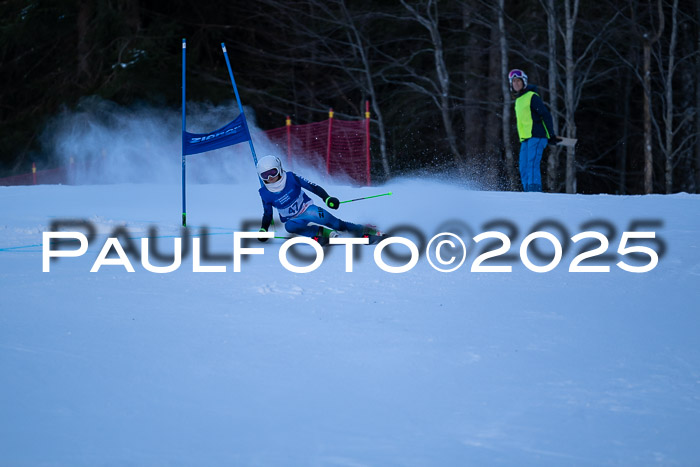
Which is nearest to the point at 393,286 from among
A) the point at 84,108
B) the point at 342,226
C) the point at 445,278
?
the point at 445,278

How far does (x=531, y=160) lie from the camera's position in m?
11.3

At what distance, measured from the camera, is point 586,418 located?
4414mm

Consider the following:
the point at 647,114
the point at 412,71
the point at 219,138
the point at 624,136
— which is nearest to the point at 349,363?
the point at 219,138

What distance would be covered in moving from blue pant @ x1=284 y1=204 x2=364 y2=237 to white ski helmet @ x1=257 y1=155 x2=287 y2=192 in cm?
39

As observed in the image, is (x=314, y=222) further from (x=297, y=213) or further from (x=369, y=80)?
(x=369, y=80)

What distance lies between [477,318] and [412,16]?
655 inches

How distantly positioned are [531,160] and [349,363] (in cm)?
696

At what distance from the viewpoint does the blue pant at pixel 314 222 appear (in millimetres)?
8938

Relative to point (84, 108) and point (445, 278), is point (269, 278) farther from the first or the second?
point (84, 108)

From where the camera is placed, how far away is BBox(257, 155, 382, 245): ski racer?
885 centimetres

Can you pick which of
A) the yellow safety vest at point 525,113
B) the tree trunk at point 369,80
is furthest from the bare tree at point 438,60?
the yellow safety vest at point 525,113

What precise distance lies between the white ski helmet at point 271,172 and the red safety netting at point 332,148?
6.53 metres

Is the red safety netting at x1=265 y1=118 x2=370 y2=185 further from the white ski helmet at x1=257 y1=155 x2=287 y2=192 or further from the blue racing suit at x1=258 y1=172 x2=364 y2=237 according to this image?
the white ski helmet at x1=257 y1=155 x2=287 y2=192

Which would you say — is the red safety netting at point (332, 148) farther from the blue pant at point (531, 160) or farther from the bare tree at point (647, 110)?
the bare tree at point (647, 110)
